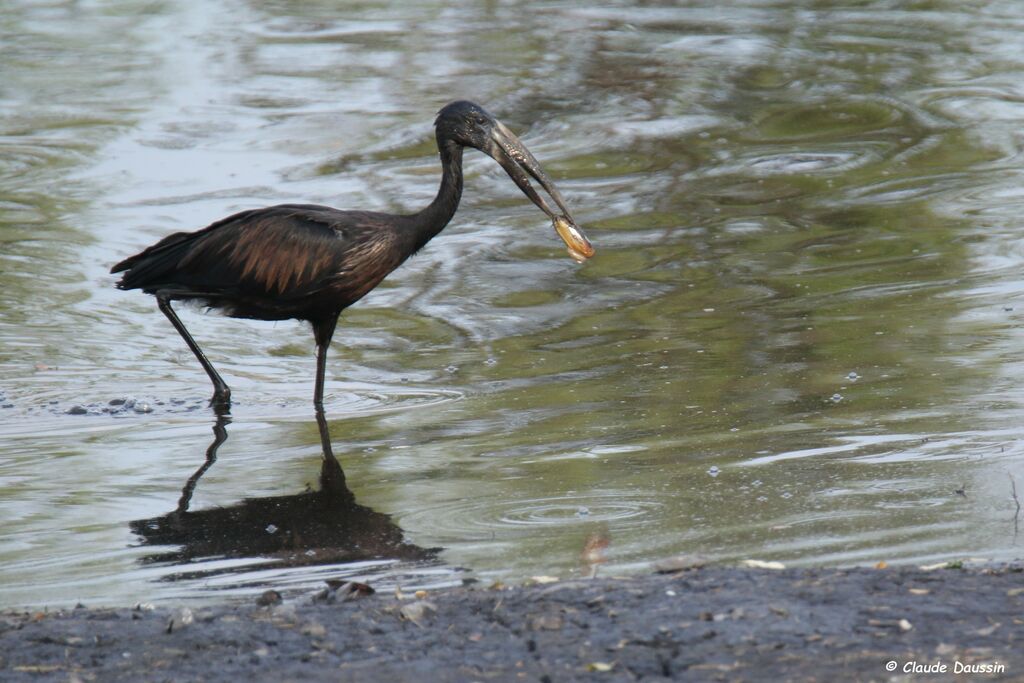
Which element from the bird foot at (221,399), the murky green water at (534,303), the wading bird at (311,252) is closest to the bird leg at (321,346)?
the wading bird at (311,252)

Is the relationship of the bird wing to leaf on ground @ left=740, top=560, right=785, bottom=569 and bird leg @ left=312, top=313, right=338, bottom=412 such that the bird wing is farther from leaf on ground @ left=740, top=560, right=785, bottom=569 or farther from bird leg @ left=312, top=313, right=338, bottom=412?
leaf on ground @ left=740, top=560, right=785, bottom=569

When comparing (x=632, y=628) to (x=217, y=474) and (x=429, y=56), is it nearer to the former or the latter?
(x=217, y=474)

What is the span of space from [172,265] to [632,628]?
4.47 m

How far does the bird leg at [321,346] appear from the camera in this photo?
808 centimetres

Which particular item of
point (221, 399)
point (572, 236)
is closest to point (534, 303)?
point (572, 236)

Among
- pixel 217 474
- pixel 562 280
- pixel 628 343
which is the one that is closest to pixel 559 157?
pixel 562 280

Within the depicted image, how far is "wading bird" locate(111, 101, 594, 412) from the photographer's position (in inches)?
315

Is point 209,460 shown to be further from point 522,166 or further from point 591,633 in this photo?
point 591,633

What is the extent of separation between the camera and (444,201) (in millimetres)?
8203

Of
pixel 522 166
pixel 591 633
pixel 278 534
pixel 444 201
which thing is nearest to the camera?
pixel 591 633

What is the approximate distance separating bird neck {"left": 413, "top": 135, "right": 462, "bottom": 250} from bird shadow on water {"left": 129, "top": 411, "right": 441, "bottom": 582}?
6.22ft

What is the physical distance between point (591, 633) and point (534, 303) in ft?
17.9

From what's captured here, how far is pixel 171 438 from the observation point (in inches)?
300

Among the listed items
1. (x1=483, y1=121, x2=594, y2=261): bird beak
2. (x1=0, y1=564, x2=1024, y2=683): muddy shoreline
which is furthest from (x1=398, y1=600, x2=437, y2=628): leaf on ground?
(x1=483, y1=121, x2=594, y2=261): bird beak
